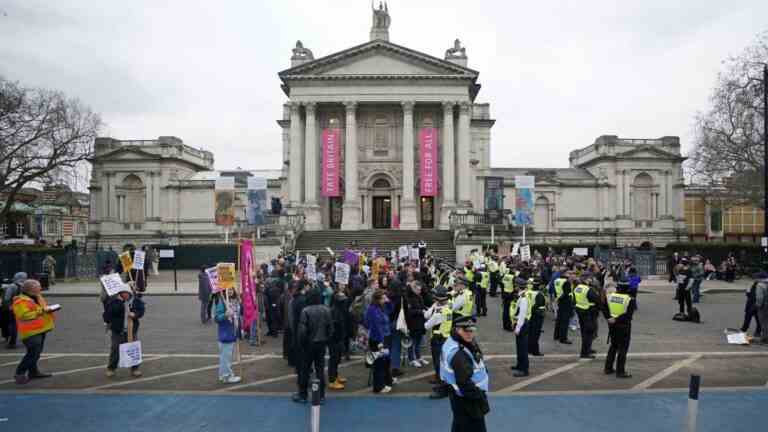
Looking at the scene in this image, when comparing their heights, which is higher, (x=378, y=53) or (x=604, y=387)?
(x=378, y=53)

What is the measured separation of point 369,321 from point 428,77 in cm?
4189

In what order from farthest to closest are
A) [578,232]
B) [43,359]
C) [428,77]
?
[578,232] → [428,77] → [43,359]

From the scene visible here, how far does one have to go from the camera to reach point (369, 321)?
10.2 m

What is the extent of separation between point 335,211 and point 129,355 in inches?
1643

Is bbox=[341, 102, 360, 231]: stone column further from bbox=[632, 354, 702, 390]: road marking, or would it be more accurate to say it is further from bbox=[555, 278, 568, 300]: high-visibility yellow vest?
bbox=[632, 354, 702, 390]: road marking

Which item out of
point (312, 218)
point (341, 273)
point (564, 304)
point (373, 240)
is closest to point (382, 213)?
point (312, 218)

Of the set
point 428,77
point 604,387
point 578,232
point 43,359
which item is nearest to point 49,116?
point 428,77

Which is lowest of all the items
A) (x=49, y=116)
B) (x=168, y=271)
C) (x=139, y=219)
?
(x=168, y=271)

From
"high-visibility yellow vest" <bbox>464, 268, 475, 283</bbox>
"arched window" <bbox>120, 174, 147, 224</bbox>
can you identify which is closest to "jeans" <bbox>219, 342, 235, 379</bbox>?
"high-visibility yellow vest" <bbox>464, 268, 475, 283</bbox>

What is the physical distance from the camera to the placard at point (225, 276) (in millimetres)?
11406

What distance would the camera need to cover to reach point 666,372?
37.8ft

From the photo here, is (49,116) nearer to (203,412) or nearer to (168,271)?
(168,271)

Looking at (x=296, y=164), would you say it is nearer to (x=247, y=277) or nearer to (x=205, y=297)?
(x=205, y=297)

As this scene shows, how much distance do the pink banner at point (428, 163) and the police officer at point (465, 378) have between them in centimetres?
4250
